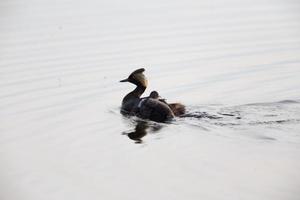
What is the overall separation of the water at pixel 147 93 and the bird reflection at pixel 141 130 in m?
0.04

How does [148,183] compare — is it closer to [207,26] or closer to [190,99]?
[190,99]

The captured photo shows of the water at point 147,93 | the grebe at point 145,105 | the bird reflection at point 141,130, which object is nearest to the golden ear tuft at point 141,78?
the grebe at point 145,105

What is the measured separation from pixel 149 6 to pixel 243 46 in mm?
5661

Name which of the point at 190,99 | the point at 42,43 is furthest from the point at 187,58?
the point at 42,43

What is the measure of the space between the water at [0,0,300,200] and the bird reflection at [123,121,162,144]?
0.12ft

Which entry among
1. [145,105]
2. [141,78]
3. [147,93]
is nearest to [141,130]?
[145,105]

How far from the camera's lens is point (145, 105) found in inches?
514

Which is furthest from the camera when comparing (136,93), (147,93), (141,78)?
(147,93)

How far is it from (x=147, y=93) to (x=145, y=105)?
2.01 metres

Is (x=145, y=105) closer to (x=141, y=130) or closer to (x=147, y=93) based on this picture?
(x=141, y=130)

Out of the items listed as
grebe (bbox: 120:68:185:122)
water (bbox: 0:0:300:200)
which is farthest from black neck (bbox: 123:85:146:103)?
water (bbox: 0:0:300:200)

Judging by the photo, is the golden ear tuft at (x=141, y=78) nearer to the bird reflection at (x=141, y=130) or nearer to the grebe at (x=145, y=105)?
the grebe at (x=145, y=105)

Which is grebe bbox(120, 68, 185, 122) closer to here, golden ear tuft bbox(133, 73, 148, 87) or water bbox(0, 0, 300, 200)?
golden ear tuft bbox(133, 73, 148, 87)

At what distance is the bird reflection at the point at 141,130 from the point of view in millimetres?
11777
